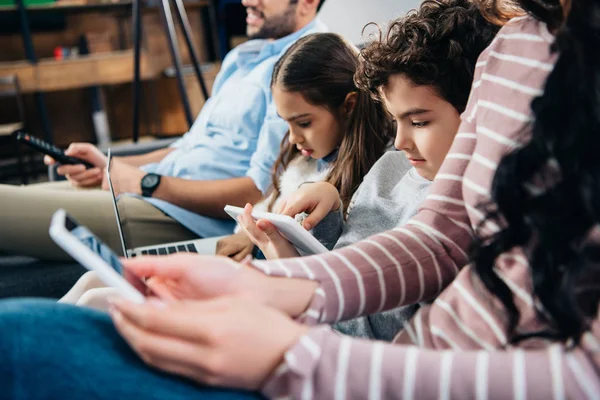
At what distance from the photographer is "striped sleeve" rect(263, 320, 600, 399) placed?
1.42ft

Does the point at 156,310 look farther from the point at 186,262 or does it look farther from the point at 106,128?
the point at 106,128

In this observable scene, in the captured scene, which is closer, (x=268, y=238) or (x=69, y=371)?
(x=69, y=371)

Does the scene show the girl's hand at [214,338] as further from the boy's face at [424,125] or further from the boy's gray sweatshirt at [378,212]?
the boy's face at [424,125]

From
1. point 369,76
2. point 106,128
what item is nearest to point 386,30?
point 369,76

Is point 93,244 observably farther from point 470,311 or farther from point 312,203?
point 312,203

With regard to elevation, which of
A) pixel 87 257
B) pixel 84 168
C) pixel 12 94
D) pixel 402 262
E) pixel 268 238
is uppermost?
pixel 87 257

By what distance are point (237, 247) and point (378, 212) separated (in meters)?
0.34

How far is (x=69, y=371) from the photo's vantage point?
0.45 metres

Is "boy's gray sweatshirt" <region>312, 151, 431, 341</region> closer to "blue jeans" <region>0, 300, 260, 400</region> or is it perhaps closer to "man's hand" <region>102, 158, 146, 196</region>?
"blue jeans" <region>0, 300, 260, 400</region>

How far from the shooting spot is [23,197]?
1.55 m

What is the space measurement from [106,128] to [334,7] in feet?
12.3

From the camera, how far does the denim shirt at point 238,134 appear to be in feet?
4.86

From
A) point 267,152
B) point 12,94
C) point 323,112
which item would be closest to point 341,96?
point 323,112

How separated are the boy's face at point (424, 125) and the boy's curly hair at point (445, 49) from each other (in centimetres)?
1
